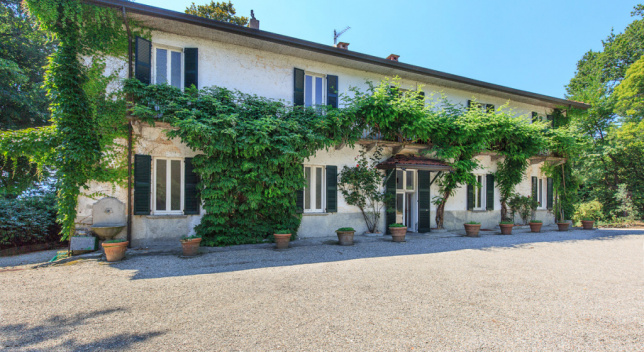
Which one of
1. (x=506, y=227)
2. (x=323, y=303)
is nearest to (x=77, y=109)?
(x=323, y=303)

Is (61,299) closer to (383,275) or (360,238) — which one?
(383,275)

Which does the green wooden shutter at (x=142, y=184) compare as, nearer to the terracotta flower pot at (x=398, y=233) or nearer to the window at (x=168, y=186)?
the window at (x=168, y=186)

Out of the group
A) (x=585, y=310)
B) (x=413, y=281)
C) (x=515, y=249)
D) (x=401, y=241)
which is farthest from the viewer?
(x=401, y=241)

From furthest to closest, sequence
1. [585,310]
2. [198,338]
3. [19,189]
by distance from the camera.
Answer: [19,189] → [585,310] → [198,338]

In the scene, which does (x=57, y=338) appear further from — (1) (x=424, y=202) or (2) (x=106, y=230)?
(1) (x=424, y=202)

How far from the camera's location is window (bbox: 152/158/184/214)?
849 cm

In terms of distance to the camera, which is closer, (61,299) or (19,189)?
(61,299)

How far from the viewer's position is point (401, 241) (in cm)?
971

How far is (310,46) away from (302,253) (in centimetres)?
638

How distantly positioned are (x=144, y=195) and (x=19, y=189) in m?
3.23

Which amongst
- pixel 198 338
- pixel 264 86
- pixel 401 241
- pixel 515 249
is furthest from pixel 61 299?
pixel 515 249

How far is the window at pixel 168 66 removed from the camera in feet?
28.5

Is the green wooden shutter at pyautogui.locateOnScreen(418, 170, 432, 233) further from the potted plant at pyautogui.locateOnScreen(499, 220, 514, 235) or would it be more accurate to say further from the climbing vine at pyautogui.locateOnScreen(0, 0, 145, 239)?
the climbing vine at pyautogui.locateOnScreen(0, 0, 145, 239)

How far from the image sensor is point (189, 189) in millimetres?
8594
